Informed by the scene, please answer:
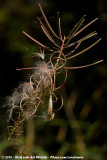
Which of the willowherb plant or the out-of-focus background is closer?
the willowherb plant

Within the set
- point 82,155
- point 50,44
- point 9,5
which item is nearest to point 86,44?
point 50,44

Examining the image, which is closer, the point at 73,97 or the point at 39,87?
the point at 39,87

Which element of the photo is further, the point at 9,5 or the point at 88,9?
the point at 9,5

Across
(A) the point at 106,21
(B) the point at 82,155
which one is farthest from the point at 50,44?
(A) the point at 106,21

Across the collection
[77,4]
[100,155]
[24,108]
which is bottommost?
[100,155]

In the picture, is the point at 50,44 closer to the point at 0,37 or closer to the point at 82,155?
the point at 82,155

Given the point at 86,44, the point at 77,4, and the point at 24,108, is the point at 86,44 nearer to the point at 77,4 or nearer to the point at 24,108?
the point at 24,108

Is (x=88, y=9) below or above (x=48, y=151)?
above

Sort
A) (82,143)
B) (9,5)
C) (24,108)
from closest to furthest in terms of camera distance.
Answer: (24,108)
(82,143)
(9,5)

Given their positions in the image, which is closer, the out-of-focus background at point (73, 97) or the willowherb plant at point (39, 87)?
the willowherb plant at point (39, 87)

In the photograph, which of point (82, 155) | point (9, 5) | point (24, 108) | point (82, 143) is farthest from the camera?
point (9, 5)
